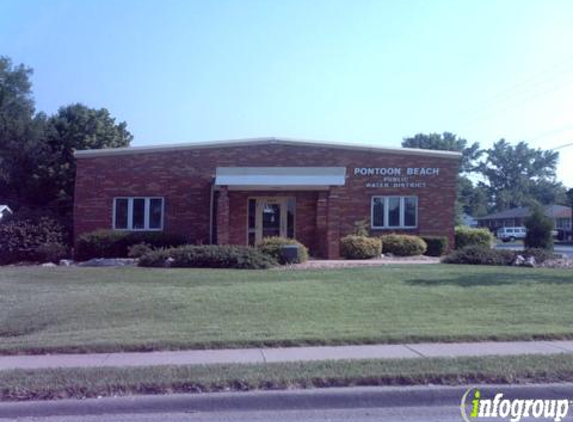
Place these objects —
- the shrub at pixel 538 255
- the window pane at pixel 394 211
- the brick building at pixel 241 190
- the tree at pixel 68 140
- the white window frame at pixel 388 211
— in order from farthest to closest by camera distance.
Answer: the tree at pixel 68 140 < the window pane at pixel 394 211 < the white window frame at pixel 388 211 < the brick building at pixel 241 190 < the shrub at pixel 538 255

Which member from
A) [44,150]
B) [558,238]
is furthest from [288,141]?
[558,238]

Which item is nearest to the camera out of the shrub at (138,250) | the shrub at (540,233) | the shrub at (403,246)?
the shrub at (138,250)

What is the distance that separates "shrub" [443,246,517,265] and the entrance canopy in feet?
17.3

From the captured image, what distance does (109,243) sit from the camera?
21.0 meters

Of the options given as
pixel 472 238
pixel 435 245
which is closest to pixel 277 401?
pixel 435 245

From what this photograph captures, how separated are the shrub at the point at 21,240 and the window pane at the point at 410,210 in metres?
13.3

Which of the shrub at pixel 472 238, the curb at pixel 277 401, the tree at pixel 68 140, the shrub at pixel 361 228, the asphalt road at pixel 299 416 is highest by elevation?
the tree at pixel 68 140

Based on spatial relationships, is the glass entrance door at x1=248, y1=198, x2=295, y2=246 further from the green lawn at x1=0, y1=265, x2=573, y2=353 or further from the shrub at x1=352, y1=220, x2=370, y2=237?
the green lawn at x1=0, y1=265, x2=573, y2=353

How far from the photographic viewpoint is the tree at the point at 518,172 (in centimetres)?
10188

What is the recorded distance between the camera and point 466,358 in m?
7.38

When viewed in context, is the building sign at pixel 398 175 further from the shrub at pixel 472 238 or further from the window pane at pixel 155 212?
the window pane at pixel 155 212

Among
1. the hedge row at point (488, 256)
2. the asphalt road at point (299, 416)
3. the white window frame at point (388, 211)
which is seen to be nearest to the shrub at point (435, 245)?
the white window frame at point (388, 211)

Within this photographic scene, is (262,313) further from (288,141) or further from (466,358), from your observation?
(288,141)

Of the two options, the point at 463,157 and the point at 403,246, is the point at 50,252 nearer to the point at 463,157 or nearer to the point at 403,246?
the point at 403,246
